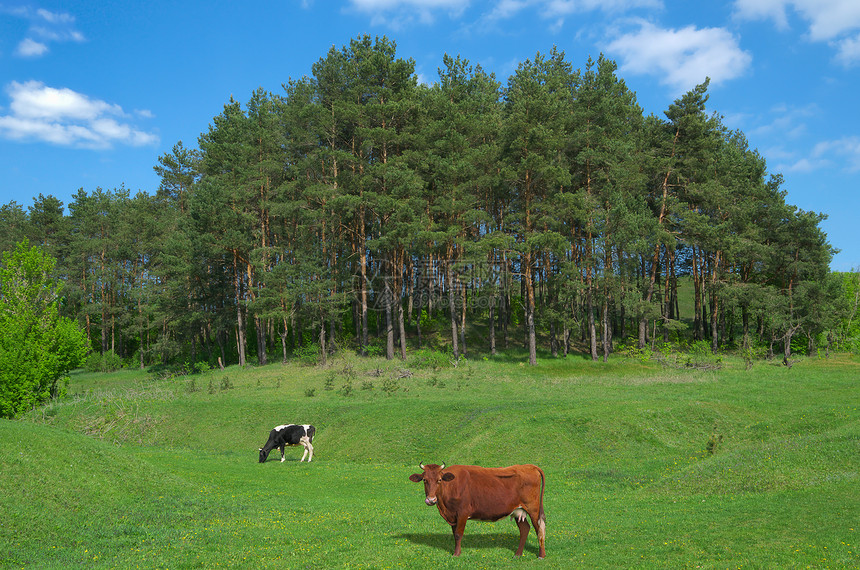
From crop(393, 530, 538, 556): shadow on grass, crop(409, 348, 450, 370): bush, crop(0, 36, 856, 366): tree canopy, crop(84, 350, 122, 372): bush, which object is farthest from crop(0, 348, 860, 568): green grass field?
crop(84, 350, 122, 372): bush

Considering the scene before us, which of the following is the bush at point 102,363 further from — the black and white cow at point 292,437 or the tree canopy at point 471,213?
the black and white cow at point 292,437

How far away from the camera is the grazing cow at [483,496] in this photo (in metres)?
10.3

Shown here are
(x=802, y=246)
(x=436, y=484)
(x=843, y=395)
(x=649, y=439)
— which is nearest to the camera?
(x=436, y=484)

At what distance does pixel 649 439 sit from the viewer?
24062 mm

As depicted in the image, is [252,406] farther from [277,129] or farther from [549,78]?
[549,78]

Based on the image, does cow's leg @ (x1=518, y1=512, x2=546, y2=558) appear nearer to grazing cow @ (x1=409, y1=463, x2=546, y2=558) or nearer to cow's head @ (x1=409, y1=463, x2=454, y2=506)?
grazing cow @ (x1=409, y1=463, x2=546, y2=558)

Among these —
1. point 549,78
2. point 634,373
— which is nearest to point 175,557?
point 634,373

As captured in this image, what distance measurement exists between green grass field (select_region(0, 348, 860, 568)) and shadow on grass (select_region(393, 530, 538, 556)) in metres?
0.07

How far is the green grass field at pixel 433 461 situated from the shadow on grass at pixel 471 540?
7cm

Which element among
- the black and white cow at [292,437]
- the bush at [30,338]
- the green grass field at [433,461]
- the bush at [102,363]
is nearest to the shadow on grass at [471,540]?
the green grass field at [433,461]

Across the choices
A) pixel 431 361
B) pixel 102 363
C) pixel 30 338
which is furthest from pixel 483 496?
pixel 102 363

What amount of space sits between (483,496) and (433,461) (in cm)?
1411

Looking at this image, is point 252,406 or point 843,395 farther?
point 252,406

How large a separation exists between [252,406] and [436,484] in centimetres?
2534
